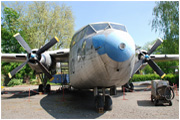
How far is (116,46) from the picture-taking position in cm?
479

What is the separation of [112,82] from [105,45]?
1.51 metres

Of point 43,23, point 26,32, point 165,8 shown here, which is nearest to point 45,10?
point 43,23

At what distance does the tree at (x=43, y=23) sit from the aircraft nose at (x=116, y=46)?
963 inches

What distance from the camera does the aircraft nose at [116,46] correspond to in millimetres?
4781

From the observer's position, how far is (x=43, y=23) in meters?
28.5

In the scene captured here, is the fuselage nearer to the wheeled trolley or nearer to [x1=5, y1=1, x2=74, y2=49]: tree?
the wheeled trolley

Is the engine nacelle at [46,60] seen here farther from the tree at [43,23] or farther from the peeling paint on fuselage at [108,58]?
the tree at [43,23]

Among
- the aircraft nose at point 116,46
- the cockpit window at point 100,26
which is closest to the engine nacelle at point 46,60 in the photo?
the cockpit window at point 100,26

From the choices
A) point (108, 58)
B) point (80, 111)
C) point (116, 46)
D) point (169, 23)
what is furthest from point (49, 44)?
point (169, 23)

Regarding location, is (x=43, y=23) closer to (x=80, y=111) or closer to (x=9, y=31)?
(x=9, y=31)

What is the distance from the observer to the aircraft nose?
4.78 metres

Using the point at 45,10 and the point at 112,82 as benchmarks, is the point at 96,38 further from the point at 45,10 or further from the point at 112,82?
the point at 45,10

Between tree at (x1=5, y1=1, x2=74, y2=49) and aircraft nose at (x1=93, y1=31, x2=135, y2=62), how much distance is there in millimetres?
24465

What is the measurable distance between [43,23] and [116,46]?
85.8 ft
